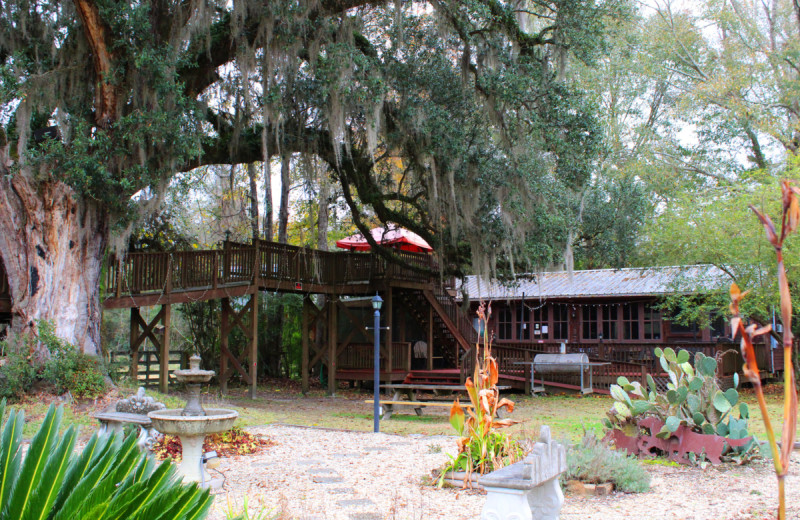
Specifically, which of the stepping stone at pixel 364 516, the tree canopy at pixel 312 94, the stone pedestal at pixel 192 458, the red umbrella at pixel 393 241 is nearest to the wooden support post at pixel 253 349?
the tree canopy at pixel 312 94


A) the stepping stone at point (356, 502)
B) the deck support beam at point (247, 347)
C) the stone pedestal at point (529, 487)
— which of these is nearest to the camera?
the stone pedestal at point (529, 487)

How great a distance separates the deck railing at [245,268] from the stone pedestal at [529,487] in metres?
11.5

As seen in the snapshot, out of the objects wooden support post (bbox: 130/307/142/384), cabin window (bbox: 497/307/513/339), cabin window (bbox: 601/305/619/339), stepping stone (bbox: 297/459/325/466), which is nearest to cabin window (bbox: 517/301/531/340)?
cabin window (bbox: 497/307/513/339)

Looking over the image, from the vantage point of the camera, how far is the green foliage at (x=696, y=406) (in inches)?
314

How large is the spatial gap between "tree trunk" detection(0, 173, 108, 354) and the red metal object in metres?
9.91

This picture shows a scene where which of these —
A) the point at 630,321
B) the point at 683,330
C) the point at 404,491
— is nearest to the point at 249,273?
the point at 404,491

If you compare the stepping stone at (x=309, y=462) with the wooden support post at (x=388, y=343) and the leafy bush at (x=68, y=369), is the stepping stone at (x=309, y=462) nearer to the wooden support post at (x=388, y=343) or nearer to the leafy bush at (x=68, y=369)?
the leafy bush at (x=68, y=369)

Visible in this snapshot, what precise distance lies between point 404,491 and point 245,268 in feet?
38.2

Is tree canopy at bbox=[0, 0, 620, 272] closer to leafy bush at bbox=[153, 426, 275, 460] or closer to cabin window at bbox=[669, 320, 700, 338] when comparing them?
leafy bush at bbox=[153, 426, 275, 460]

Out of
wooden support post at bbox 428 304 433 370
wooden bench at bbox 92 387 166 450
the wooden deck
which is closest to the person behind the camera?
wooden bench at bbox 92 387 166 450

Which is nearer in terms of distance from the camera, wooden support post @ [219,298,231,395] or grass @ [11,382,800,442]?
grass @ [11,382,800,442]

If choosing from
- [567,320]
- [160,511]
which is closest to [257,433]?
[160,511]

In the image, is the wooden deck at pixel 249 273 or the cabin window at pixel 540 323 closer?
the wooden deck at pixel 249 273

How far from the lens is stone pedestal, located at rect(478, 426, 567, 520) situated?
4.95 meters
